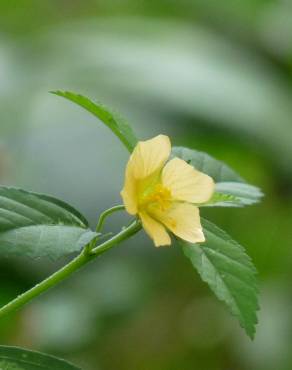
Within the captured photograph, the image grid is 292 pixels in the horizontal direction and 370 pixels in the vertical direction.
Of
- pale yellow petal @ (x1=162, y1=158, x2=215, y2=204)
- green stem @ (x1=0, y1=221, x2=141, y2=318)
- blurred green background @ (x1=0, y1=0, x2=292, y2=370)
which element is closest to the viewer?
green stem @ (x1=0, y1=221, x2=141, y2=318)

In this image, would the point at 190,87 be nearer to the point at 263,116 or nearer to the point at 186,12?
the point at 263,116

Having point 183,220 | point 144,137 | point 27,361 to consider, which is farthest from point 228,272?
point 144,137

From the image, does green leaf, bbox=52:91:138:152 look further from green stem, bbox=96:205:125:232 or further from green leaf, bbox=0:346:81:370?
green leaf, bbox=0:346:81:370

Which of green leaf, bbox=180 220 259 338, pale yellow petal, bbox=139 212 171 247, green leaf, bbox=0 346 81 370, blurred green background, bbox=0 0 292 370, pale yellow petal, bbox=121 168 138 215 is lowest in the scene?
green leaf, bbox=0 346 81 370

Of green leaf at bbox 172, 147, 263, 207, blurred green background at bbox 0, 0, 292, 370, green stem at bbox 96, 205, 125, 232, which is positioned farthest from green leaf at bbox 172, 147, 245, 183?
blurred green background at bbox 0, 0, 292, 370

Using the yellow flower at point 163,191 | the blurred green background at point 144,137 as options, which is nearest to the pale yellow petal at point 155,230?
the yellow flower at point 163,191

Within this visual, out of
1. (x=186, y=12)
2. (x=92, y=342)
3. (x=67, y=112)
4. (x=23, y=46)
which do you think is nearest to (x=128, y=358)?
(x=92, y=342)
